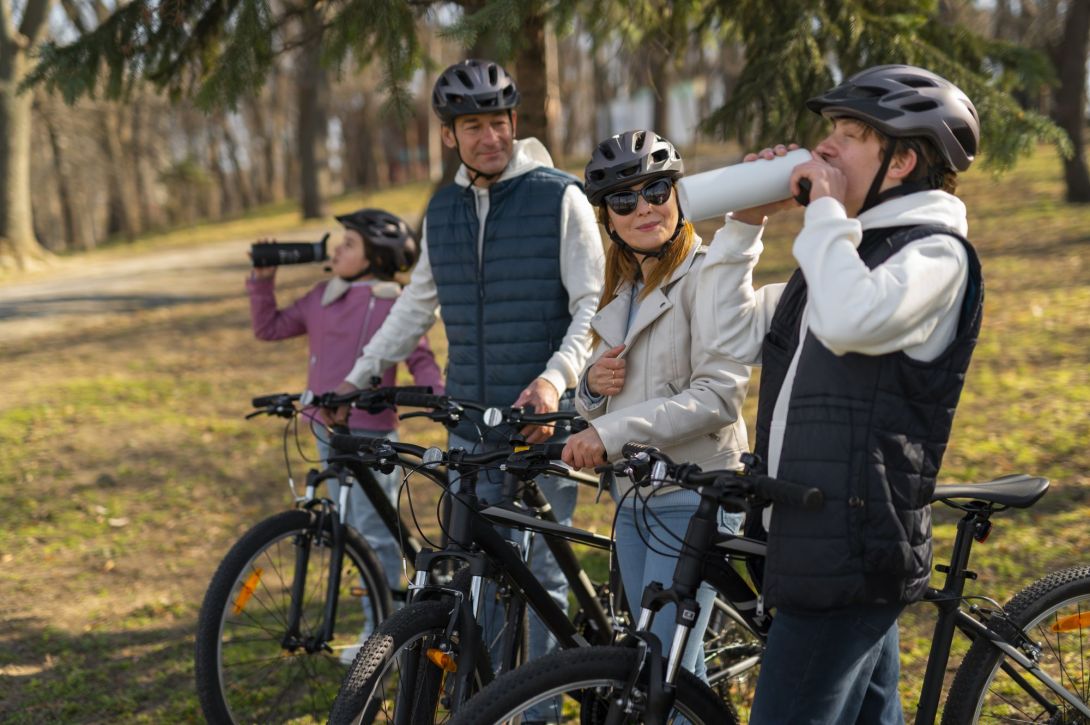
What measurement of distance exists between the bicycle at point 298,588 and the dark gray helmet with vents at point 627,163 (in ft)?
3.63

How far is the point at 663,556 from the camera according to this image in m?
3.22

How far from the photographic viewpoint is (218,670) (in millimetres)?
3947

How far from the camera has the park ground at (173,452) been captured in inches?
210

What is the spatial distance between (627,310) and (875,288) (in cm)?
117

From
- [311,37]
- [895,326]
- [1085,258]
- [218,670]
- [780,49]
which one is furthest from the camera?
[1085,258]

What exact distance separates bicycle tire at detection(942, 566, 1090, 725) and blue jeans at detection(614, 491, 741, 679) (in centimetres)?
70

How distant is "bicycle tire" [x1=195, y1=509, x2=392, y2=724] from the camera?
3.94 meters

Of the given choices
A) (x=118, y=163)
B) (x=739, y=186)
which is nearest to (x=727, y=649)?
(x=739, y=186)

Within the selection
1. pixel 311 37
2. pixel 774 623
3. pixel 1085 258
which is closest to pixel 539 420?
pixel 774 623

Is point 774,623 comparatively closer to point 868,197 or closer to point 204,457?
point 868,197

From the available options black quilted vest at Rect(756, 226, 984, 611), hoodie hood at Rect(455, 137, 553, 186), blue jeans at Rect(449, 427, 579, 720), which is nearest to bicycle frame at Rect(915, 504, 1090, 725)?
black quilted vest at Rect(756, 226, 984, 611)

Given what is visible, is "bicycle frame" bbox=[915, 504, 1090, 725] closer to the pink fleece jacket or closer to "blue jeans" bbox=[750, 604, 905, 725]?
"blue jeans" bbox=[750, 604, 905, 725]

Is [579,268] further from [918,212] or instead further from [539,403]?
[918,212]

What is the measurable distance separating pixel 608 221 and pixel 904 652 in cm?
267
